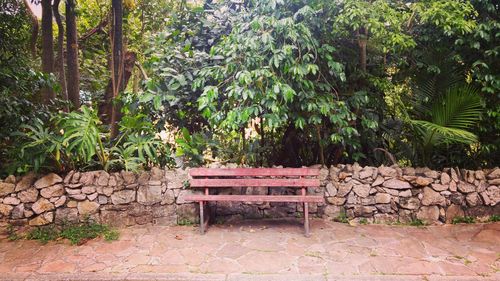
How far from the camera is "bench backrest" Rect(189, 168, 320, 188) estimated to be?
4066 millimetres

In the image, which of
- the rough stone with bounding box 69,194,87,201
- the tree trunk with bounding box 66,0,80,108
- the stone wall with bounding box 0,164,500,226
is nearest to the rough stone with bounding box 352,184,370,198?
the stone wall with bounding box 0,164,500,226

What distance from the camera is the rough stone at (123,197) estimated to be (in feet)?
13.9

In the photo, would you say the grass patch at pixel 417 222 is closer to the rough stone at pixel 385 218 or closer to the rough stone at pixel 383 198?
the rough stone at pixel 385 218

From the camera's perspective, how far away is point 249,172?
4141mm

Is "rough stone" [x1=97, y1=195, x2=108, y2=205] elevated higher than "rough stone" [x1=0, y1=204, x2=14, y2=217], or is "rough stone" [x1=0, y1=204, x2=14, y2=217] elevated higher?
"rough stone" [x1=97, y1=195, x2=108, y2=205]

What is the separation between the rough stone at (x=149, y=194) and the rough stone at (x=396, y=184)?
2.94 m

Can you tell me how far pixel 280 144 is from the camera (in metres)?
5.38

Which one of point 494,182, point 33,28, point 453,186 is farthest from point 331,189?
point 33,28

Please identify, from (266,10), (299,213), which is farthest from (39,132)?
(299,213)

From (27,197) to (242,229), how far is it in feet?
8.48

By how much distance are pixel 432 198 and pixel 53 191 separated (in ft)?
15.4

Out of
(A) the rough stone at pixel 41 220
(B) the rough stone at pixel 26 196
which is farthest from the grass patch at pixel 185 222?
(B) the rough stone at pixel 26 196

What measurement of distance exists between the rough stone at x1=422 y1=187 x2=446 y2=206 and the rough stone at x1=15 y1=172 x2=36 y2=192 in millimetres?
4860

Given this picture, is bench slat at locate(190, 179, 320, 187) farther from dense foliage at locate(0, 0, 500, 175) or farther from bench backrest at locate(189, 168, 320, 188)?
dense foliage at locate(0, 0, 500, 175)
